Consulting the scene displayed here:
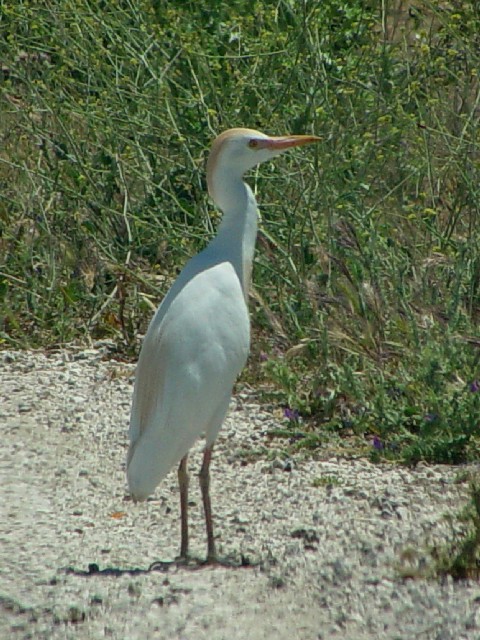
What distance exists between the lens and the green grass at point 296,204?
6211 millimetres

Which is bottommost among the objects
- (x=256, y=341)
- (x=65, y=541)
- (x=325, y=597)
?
(x=256, y=341)

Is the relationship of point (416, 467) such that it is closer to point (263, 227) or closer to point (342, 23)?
point (263, 227)

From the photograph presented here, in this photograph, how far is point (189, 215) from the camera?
7.03 m

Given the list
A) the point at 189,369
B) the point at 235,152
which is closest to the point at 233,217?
the point at 235,152

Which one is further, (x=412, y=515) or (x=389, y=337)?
(x=389, y=337)

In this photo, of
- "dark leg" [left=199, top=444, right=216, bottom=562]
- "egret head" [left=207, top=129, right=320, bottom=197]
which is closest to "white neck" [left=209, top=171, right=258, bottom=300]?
"egret head" [left=207, top=129, right=320, bottom=197]

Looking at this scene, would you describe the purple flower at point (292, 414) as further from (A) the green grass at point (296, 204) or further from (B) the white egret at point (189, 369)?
(B) the white egret at point (189, 369)

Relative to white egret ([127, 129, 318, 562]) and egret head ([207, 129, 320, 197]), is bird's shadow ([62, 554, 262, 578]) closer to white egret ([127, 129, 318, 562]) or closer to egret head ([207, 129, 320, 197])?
white egret ([127, 129, 318, 562])

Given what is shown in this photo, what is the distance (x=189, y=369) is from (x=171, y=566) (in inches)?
27.3

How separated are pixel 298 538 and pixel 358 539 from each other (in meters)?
0.29

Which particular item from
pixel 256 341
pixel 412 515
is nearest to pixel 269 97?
pixel 256 341

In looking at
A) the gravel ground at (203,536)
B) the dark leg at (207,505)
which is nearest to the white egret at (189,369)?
the dark leg at (207,505)

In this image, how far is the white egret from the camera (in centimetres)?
481

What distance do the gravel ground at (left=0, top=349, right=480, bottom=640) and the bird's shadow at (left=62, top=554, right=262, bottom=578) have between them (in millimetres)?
16
